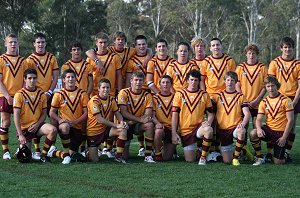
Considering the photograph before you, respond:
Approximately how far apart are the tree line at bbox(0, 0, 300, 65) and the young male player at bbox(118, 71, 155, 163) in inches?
1065

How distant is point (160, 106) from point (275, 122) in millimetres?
1518

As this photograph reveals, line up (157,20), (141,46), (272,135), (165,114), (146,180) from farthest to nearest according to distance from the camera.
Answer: (157,20)
(141,46)
(165,114)
(272,135)
(146,180)

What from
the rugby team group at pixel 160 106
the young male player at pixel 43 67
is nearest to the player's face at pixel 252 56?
the rugby team group at pixel 160 106

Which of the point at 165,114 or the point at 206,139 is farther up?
the point at 165,114

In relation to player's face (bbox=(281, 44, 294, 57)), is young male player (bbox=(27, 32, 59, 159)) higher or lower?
lower

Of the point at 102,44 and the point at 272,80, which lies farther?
the point at 102,44

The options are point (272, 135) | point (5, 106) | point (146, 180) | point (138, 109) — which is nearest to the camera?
point (146, 180)

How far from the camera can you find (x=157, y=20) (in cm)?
4388

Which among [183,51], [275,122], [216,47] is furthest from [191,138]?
[216,47]

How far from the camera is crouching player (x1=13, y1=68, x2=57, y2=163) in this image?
723cm

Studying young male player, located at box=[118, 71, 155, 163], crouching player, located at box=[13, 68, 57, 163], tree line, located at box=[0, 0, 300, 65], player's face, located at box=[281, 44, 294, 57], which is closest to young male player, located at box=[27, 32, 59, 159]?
crouching player, located at box=[13, 68, 57, 163]

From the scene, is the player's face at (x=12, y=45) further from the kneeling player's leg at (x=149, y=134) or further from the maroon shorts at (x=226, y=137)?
the maroon shorts at (x=226, y=137)

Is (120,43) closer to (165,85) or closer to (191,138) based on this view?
(165,85)

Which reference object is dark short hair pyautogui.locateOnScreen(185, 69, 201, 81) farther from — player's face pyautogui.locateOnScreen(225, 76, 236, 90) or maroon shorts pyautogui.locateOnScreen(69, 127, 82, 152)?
maroon shorts pyautogui.locateOnScreen(69, 127, 82, 152)
